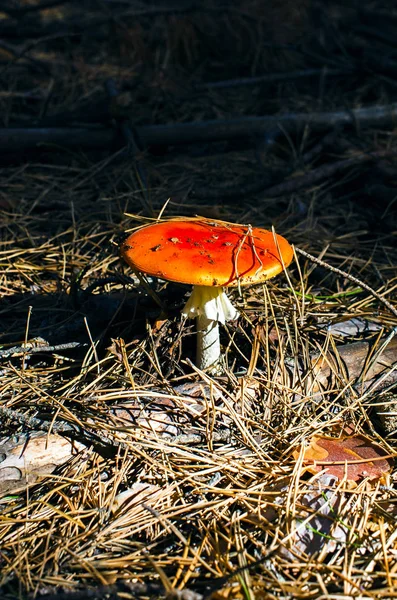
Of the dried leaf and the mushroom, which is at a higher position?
the mushroom

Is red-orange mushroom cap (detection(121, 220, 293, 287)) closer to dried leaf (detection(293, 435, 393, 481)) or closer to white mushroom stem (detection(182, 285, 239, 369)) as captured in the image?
white mushroom stem (detection(182, 285, 239, 369))

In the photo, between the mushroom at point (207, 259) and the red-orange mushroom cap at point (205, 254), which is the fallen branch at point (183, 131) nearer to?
the mushroom at point (207, 259)

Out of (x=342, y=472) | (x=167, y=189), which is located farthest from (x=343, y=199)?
(x=342, y=472)

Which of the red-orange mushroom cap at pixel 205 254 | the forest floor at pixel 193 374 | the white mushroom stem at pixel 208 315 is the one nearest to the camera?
the forest floor at pixel 193 374

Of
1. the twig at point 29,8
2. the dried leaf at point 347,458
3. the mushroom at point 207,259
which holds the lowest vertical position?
the dried leaf at point 347,458

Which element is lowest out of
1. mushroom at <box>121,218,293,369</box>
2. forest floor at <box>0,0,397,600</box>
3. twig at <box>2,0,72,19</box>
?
forest floor at <box>0,0,397,600</box>

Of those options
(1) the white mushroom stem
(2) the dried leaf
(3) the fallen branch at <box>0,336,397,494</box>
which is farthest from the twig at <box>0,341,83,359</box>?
(2) the dried leaf

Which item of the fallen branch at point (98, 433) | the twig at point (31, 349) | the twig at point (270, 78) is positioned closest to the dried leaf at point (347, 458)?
the fallen branch at point (98, 433)
